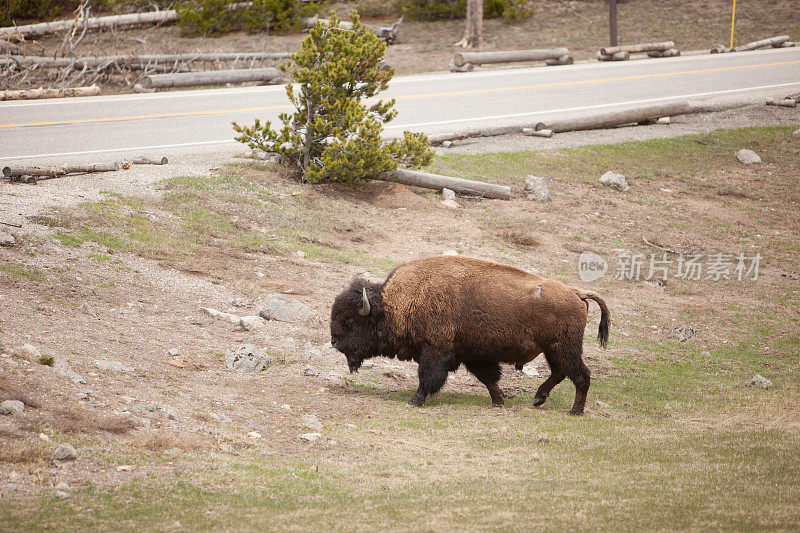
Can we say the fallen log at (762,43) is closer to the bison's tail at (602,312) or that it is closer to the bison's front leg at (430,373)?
the bison's tail at (602,312)

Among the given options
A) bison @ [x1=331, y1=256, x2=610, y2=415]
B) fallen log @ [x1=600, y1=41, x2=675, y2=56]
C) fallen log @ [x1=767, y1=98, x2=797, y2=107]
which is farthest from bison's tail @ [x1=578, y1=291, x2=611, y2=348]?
fallen log @ [x1=600, y1=41, x2=675, y2=56]

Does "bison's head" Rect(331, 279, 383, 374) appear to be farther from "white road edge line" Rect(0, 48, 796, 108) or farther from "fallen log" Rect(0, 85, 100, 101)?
"fallen log" Rect(0, 85, 100, 101)

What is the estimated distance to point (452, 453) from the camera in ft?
24.7

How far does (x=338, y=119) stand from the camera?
15.8 metres

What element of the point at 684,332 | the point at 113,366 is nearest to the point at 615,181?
the point at 684,332

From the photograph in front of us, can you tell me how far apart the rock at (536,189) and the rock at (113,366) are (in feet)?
34.5

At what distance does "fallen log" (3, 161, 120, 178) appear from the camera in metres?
13.6

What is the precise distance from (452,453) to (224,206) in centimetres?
818

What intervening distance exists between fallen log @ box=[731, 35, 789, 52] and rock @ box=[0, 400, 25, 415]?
3023 centimetres

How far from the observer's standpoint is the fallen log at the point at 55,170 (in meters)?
13.6

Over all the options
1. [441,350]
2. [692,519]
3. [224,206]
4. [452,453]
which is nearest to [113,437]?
[452,453]

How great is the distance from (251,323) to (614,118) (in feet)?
45.5

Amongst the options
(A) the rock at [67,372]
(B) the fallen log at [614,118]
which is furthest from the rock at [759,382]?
(B) the fallen log at [614,118]

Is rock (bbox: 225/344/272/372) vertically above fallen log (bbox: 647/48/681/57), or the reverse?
fallen log (bbox: 647/48/681/57)
